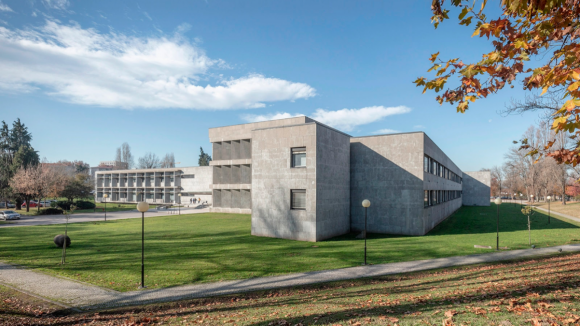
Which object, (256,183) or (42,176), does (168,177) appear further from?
(256,183)

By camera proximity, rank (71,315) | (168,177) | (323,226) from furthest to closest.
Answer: (168,177) < (323,226) < (71,315)

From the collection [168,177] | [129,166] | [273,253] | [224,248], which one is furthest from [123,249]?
[129,166]

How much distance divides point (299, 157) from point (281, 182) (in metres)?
2.16

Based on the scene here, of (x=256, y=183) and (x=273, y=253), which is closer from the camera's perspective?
(x=273, y=253)

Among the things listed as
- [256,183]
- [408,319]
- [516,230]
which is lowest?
[516,230]

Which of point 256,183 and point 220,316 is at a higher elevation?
point 256,183

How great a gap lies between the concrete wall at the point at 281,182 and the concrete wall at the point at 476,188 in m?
54.4

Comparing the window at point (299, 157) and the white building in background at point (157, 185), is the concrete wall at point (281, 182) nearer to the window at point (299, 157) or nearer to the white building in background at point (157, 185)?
the window at point (299, 157)

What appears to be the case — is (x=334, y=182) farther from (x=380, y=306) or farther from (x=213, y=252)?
(x=380, y=306)

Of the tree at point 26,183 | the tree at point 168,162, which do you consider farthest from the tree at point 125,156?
the tree at point 26,183

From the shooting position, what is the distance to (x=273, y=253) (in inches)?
645

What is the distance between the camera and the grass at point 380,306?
18.8 feet

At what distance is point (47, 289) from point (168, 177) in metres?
62.2

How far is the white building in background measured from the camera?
6356 centimetres
